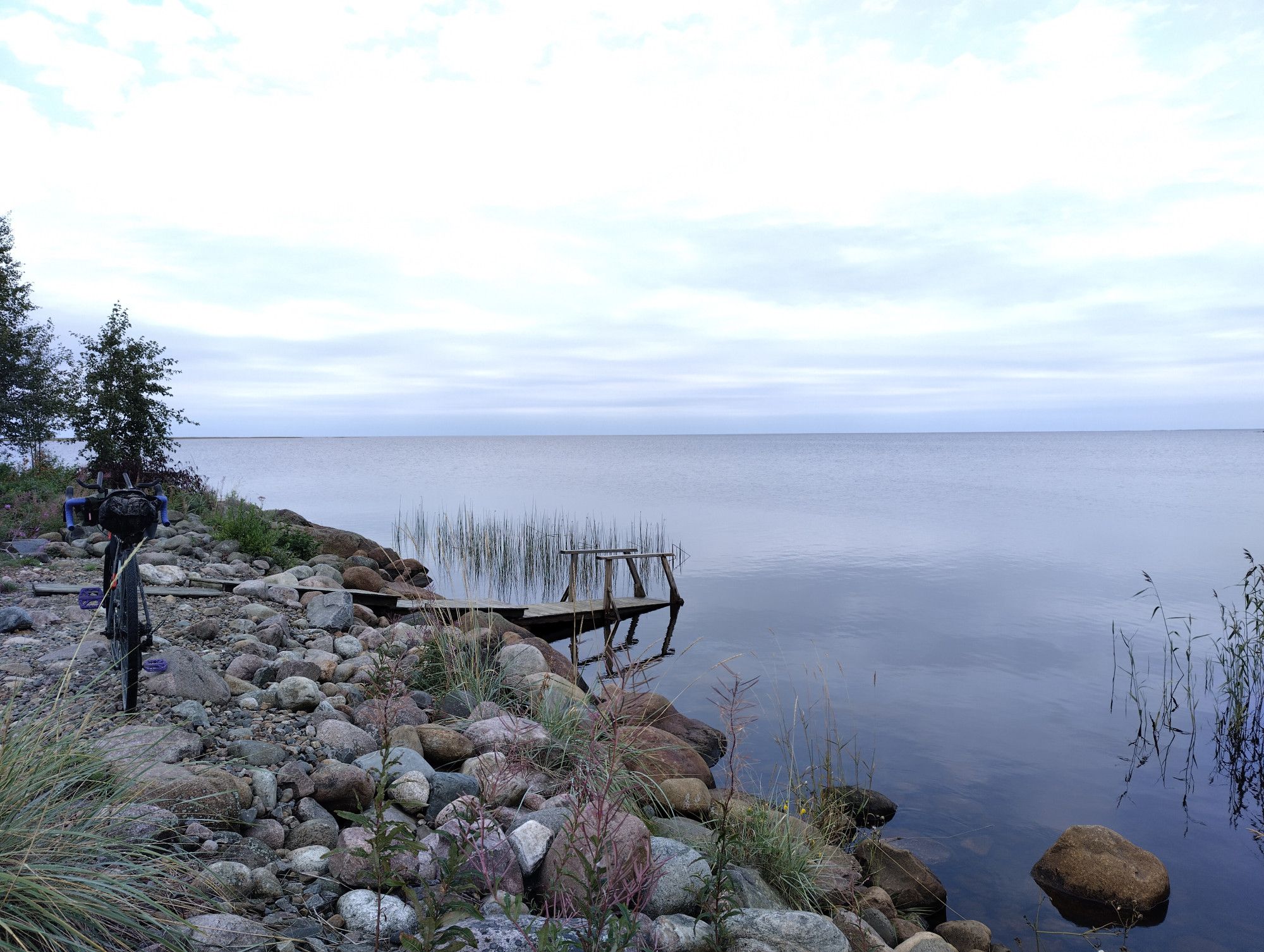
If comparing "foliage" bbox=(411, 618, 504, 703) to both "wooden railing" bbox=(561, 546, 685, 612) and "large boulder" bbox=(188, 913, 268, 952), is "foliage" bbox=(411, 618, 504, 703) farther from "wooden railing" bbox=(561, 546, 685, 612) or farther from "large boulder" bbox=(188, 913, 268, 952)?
"wooden railing" bbox=(561, 546, 685, 612)

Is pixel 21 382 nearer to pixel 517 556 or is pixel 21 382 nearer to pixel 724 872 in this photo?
pixel 517 556

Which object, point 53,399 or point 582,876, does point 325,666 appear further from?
A: point 53,399

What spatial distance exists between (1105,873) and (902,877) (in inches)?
68.5

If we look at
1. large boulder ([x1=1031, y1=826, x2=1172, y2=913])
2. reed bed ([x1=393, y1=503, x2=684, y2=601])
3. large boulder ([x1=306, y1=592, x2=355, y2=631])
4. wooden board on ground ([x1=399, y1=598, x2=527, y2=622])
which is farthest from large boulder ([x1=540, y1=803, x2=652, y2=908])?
reed bed ([x1=393, y1=503, x2=684, y2=601])

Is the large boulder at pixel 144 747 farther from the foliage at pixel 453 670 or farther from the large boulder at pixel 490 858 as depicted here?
the foliage at pixel 453 670

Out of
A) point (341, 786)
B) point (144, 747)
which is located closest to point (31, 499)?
→ point (144, 747)

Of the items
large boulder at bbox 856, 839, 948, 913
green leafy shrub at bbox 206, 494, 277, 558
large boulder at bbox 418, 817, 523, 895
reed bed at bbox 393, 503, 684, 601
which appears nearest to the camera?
large boulder at bbox 418, 817, 523, 895

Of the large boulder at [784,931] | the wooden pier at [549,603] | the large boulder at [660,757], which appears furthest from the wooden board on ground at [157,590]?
the large boulder at [784,931]

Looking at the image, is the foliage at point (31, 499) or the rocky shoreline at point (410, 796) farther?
the foliage at point (31, 499)

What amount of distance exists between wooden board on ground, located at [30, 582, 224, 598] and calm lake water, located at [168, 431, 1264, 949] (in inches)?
227

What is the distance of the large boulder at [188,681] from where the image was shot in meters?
5.03

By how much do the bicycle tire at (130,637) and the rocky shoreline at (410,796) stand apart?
14 cm

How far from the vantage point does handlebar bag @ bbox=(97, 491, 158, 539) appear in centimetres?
493

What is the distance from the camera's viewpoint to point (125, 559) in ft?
16.6
